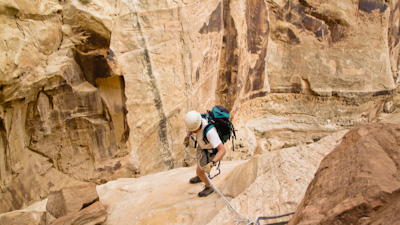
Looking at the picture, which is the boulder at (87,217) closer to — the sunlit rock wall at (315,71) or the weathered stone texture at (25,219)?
the weathered stone texture at (25,219)

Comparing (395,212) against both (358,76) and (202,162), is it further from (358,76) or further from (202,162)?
(358,76)

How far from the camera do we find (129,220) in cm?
368

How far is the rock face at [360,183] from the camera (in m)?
1.64

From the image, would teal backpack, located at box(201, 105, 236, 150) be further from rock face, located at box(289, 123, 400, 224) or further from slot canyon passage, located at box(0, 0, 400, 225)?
rock face, located at box(289, 123, 400, 224)

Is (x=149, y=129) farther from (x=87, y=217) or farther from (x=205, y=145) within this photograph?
(x=87, y=217)

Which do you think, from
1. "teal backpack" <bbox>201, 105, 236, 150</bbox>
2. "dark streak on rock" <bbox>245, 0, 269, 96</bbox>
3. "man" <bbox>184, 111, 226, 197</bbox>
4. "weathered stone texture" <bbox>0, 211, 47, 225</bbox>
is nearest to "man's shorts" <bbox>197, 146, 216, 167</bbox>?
"man" <bbox>184, 111, 226, 197</bbox>

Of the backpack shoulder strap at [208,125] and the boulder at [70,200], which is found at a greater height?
→ the backpack shoulder strap at [208,125]

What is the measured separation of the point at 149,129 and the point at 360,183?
6.18 m

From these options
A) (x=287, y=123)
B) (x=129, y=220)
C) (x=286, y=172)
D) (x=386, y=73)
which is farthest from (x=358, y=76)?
(x=129, y=220)

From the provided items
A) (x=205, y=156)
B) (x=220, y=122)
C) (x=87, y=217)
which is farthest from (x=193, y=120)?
(x=87, y=217)

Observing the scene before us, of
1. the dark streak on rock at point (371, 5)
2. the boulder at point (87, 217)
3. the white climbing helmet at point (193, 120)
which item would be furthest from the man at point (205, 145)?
the dark streak on rock at point (371, 5)

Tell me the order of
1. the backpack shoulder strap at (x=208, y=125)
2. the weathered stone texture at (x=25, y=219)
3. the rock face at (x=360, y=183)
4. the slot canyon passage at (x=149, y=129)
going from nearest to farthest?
the rock face at (x=360, y=183), the slot canyon passage at (x=149, y=129), the weathered stone texture at (x=25, y=219), the backpack shoulder strap at (x=208, y=125)

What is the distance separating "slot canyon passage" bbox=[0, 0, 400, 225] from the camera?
89.4 inches

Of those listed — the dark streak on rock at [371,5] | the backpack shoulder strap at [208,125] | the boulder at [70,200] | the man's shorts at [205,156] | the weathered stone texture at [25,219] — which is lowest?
the weathered stone texture at [25,219]
